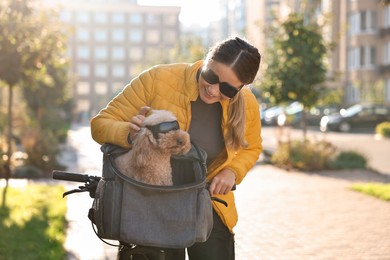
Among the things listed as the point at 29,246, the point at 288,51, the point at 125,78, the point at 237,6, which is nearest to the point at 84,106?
the point at 125,78

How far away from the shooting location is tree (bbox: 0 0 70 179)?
14.1m

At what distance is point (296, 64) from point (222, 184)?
18.1 meters

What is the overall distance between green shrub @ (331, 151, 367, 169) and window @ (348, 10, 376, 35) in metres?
39.9

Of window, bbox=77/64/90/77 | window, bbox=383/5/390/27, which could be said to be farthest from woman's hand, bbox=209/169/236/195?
window, bbox=77/64/90/77

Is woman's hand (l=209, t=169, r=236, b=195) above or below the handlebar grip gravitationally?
below

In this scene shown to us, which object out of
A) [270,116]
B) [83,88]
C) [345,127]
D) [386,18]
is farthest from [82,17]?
[345,127]

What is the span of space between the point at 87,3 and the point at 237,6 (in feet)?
101

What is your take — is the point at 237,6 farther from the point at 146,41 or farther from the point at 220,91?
the point at 220,91

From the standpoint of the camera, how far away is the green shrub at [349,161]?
19594 mm

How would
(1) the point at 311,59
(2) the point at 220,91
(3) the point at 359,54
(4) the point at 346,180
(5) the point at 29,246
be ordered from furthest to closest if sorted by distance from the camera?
(3) the point at 359,54 < (1) the point at 311,59 < (4) the point at 346,180 < (5) the point at 29,246 < (2) the point at 220,91

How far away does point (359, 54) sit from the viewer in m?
59.2

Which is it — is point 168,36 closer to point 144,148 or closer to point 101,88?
point 101,88

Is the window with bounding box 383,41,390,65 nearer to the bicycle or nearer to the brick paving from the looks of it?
the brick paving

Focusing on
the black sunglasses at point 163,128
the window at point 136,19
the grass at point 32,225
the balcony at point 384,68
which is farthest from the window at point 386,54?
the window at point 136,19
